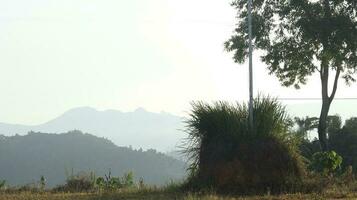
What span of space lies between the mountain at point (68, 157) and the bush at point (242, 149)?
289 feet

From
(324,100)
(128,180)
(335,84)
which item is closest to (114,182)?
(128,180)

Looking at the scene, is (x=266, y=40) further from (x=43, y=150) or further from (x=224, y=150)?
(x=43, y=150)

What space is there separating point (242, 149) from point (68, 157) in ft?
350

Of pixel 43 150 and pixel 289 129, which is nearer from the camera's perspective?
pixel 289 129

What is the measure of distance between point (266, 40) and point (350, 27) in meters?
4.19

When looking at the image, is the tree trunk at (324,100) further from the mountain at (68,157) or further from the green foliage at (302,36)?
the mountain at (68,157)

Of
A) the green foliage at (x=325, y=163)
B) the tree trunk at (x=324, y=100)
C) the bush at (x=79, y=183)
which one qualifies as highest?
the tree trunk at (x=324, y=100)

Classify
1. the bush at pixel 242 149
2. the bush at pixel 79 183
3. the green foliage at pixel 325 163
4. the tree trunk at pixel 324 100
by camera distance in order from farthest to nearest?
the tree trunk at pixel 324 100 → the bush at pixel 79 183 → the green foliage at pixel 325 163 → the bush at pixel 242 149

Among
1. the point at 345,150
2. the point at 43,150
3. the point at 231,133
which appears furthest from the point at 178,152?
the point at 43,150

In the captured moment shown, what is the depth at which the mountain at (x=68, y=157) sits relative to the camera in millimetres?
106188

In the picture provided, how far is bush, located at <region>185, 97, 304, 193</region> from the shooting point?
13047 mm

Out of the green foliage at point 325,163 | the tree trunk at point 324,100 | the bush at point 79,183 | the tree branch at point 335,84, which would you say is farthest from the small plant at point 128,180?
the tree branch at point 335,84

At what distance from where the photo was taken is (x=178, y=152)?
13844 mm

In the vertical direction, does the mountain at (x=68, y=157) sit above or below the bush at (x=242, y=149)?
above
